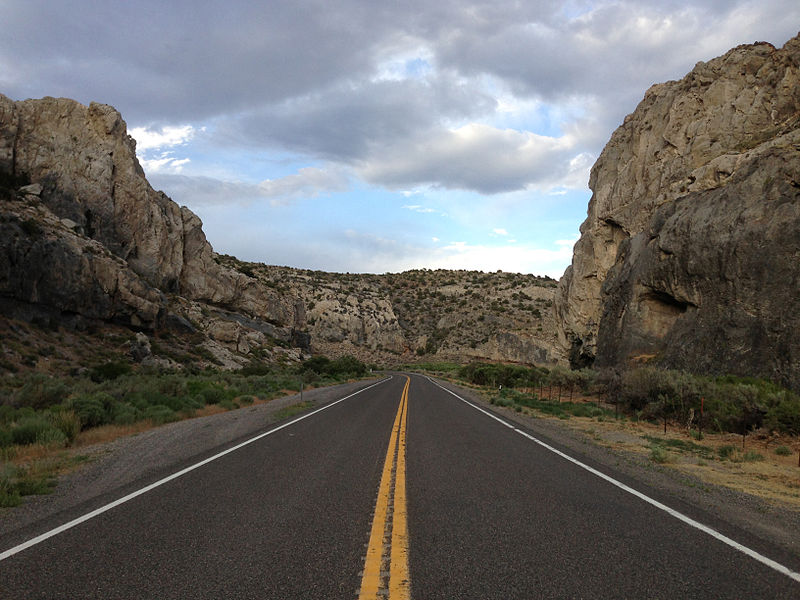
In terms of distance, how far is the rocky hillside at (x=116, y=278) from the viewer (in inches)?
1346

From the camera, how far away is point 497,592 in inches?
135

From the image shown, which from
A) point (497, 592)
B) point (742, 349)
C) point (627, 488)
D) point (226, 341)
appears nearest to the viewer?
point (497, 592)

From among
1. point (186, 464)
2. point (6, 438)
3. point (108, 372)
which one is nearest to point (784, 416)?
point (186, 464)

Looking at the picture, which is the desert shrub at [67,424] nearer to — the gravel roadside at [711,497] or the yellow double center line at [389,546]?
the yellow double center line at [389,546]

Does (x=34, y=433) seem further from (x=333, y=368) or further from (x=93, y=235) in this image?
(x=333, y=368)

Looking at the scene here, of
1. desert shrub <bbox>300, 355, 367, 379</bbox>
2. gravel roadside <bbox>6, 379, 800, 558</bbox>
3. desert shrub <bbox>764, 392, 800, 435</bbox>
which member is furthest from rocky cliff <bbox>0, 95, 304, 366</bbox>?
desert shrub <bbox>764, 392, 800, 435</bbox>

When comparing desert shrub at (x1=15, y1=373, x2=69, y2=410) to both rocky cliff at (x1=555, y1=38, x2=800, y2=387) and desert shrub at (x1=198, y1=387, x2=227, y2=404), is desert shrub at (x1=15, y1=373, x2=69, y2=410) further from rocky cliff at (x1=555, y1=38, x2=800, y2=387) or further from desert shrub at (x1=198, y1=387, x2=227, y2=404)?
rocky cliff at (x1=555, y1=38, x2=800, y2=387)

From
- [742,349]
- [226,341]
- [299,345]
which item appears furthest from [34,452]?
[299,345]

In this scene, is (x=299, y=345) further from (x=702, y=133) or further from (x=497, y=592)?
(x=497, y=592)

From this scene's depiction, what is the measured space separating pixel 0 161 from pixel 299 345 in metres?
39.2

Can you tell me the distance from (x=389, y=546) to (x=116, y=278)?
146 feet

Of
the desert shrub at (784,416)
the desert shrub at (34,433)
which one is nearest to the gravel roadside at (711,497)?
the desert shrub at (784,416)

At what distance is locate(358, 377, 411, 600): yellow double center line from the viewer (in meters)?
3.42

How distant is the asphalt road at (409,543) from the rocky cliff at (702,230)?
15.4m
